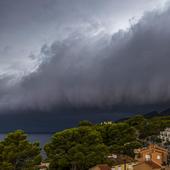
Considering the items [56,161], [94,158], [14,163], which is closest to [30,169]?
[14,163]

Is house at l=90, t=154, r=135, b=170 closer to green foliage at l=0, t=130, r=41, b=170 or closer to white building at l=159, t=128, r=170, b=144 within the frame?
green foliage at l=0, t=130, r=41, b=170

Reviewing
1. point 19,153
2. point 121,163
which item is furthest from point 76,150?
point 19,153

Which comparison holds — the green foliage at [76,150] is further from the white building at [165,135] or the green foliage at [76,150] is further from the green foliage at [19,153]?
the white building at [165,135]

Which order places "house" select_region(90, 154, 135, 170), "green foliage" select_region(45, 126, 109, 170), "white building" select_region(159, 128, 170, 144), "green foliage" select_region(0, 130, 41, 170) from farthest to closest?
"white building" select_region(159, 128, 170, 144) → "house" select_region(90, 154, 135, 170) → "green foliage" select_region(45, 126, 109, 170) → "green foliage" select_region(0, 130, 41, 170)

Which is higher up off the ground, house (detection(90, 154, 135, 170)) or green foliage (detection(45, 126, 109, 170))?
green foliage (detection(45, 126, 109, 170))

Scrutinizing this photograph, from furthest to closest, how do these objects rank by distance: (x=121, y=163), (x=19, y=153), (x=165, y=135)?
(x=165, y=135), (x=121, y=163), (x=19, y=153)

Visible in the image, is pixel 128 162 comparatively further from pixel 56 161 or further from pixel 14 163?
pixel 14 163

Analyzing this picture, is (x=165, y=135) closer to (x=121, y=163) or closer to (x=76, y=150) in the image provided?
(x=121, y=163)

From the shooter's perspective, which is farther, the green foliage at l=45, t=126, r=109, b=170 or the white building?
the white building

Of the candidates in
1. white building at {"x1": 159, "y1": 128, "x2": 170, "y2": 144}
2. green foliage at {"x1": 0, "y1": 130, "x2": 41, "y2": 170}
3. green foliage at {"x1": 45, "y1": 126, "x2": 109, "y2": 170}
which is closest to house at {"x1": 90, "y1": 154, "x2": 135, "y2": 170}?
green foliage at {"x1": 45, "y1": 126, "x2": 109, "y2": 170}
